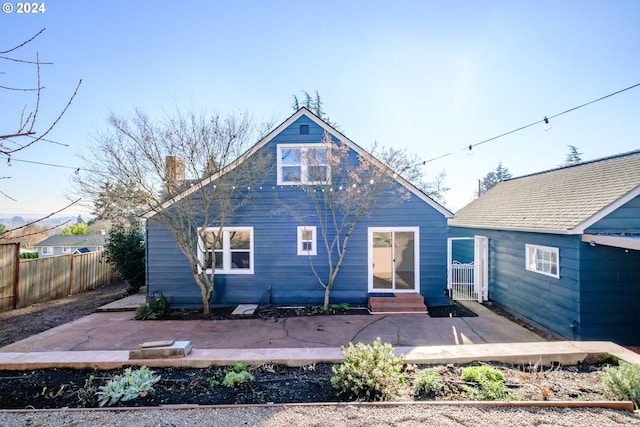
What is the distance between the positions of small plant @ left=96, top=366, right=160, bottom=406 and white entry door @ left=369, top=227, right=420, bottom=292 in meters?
6.21

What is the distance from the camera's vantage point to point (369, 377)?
3670 millimetres

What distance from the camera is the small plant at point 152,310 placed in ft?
25.5

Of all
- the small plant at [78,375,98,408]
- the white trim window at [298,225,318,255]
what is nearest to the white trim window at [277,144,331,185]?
the white trim window at [298,225,318,255]

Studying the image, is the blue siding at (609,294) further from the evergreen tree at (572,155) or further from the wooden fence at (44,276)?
the evergreen tree at (572,155)

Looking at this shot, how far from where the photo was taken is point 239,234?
8.85m

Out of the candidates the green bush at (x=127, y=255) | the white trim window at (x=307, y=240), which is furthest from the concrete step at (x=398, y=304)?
the green bush at (x=127, y=255)

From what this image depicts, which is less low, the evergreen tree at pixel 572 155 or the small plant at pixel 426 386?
the evergreen tree at pixel 572 155

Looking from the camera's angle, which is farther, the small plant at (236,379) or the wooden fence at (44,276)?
the wooden fence at (44,276)

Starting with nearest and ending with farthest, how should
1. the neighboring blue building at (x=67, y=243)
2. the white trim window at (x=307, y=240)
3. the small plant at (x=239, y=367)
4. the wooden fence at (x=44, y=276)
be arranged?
the small plant at (x=239, y=367) → the wooden fence at (x=44, y=276) → the white trim window at (x=307, y=240) → the neighboring blue building at (x=67, y=243)

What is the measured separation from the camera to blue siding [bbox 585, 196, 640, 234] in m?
6.04

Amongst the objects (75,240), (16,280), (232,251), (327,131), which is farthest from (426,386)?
(75,240)

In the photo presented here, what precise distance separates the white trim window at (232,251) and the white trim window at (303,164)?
6.62 ft

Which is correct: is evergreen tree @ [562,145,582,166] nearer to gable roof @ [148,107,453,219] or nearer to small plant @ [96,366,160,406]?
gable roof @ [148,107,453,219]

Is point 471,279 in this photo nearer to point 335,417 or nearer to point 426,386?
point 426,386
